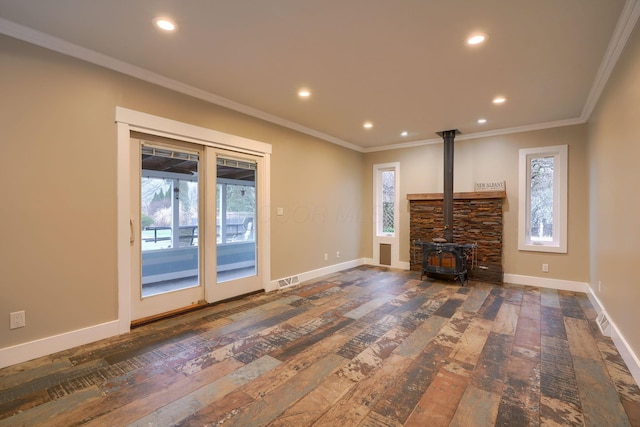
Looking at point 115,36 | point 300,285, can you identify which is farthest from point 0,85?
point 300,285

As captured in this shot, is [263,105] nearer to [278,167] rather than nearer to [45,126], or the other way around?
[278,167]

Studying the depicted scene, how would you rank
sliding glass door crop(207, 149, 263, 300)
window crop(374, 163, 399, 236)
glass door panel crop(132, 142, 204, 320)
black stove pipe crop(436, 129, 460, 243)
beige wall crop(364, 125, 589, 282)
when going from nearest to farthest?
glass door panel crop(132, 142, 204, 320) < sliding glass door crop(207, 149, 263, 300) < beige wall crop(364, 125, 589, 282) < black stove pipe crop(436, 129, 460, 243) < window crop(374, 163, 399, 236)

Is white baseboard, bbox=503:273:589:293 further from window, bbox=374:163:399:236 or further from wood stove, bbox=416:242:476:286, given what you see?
window, bbox=374:163:399:236

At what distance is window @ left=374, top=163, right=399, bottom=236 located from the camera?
20.8ft

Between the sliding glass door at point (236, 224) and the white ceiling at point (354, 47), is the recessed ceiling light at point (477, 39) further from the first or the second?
the sliding glass door at point (236, 224)

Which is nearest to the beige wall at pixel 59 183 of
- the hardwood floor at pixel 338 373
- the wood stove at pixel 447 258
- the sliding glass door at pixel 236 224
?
the hardwood floor at pixel 338 373

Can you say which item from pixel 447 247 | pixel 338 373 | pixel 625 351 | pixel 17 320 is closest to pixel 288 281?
pixel 338 373

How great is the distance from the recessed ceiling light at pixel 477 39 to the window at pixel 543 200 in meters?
3.22

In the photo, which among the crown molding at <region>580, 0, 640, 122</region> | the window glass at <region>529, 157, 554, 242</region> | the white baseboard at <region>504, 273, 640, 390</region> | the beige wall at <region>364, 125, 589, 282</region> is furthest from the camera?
the window glass at <region>529, 157, 554, 242</region>

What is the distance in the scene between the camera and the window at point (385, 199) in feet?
20.8

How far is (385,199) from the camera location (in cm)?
652

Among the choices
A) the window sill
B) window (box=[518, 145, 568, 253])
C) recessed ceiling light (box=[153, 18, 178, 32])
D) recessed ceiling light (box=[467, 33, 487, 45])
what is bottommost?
the window sill

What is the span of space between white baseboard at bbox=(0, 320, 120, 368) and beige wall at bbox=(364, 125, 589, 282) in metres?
5.00

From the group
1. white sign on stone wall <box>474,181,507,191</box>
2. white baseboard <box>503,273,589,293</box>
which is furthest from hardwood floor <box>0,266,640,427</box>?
white sign on stone wall <box>474,181,507,191</box>
